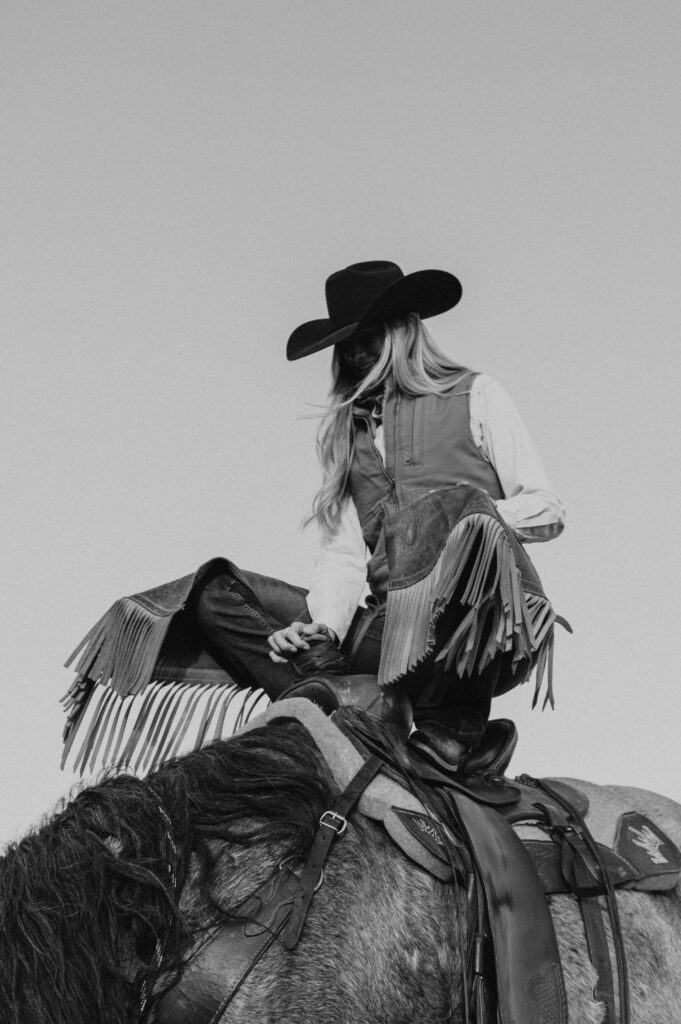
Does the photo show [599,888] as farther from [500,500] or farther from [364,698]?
[500,500]

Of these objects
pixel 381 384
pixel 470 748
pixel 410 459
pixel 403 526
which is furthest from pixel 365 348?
pixel 470 748

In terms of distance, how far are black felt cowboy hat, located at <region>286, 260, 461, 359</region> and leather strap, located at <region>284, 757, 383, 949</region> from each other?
1791 mm

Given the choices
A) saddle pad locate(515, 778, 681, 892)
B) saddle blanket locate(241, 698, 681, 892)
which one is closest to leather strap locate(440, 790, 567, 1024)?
saddle blanket locate(241, 698, 681, 892)

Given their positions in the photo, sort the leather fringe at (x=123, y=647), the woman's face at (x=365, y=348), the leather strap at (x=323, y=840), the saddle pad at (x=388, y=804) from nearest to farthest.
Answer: the leather strap at (x=323, y=840), the saddle pad at (x=388, y=804), the leather fringe at (x=123, y=647), the woman's face at (x=365, y=348)

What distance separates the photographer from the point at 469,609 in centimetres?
344

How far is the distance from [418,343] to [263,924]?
7.64 feet

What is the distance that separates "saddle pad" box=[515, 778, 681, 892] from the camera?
3.52m

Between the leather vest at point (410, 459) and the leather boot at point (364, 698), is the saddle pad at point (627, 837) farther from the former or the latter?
the leather vest at point (410, 459)

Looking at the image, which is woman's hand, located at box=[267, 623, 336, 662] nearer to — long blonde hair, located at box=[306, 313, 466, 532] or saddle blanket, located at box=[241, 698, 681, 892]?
saddle blanket, located at box=[241, 698, 681, 892]

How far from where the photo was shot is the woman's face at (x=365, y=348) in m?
4.50

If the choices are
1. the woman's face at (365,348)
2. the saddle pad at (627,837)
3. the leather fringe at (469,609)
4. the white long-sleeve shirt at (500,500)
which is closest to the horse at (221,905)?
the saddle pad at (627,837)

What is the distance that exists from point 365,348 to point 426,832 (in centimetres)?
203

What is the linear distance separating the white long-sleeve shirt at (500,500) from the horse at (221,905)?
965mm

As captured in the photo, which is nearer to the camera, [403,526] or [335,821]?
[335,821]
